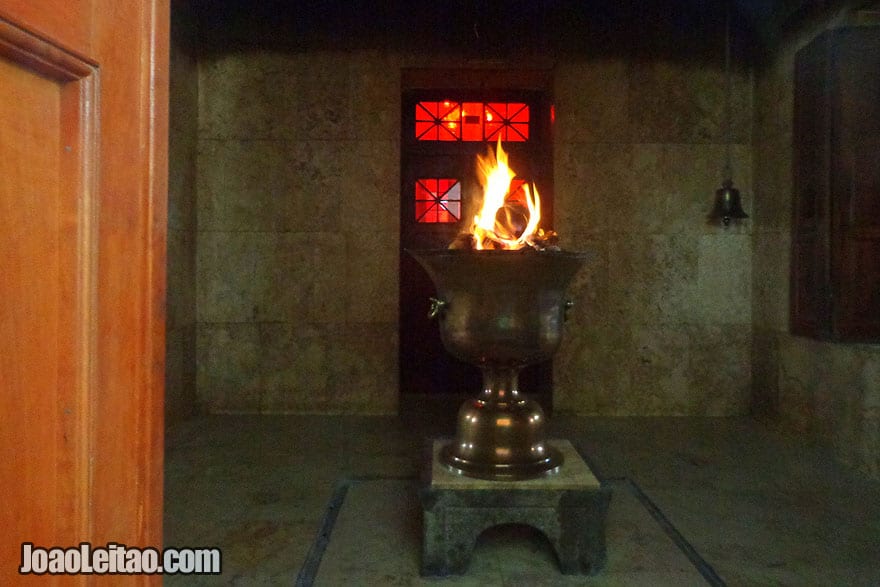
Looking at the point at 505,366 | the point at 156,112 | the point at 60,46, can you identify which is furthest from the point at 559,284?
the point at 60,46

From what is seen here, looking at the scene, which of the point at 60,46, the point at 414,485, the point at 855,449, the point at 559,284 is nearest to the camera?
the point at 60,46

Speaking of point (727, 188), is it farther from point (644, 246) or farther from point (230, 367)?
point (230, 367)

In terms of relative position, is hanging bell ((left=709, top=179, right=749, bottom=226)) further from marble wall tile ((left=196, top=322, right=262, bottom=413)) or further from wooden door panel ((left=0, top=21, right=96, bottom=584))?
wooden door panel ((left=0, top=21, right=96, bottom=584))

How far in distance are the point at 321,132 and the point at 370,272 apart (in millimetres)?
1384

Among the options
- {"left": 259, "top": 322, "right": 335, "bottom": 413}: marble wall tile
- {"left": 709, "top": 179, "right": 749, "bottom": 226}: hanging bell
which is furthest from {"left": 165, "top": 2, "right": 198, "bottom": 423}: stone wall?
{"left": 709, "top": 179, "right": 749, "bottom": 226}: hanging bell

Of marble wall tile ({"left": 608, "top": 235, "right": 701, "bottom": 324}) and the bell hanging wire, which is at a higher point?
the bell hanging wire

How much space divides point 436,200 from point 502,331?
4.04 meters

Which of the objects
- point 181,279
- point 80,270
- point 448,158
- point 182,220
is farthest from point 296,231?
point 80,270

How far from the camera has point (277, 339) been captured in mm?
5871

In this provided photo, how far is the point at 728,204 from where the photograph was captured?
567 cm

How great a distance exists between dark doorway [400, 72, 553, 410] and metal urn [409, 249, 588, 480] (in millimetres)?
3612

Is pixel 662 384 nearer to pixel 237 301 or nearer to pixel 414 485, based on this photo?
pixel 414 485

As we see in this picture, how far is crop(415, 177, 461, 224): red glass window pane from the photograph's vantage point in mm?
6680

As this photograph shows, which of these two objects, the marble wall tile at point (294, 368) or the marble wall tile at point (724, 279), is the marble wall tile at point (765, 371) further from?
the marble wall tile at point (294, 368)
